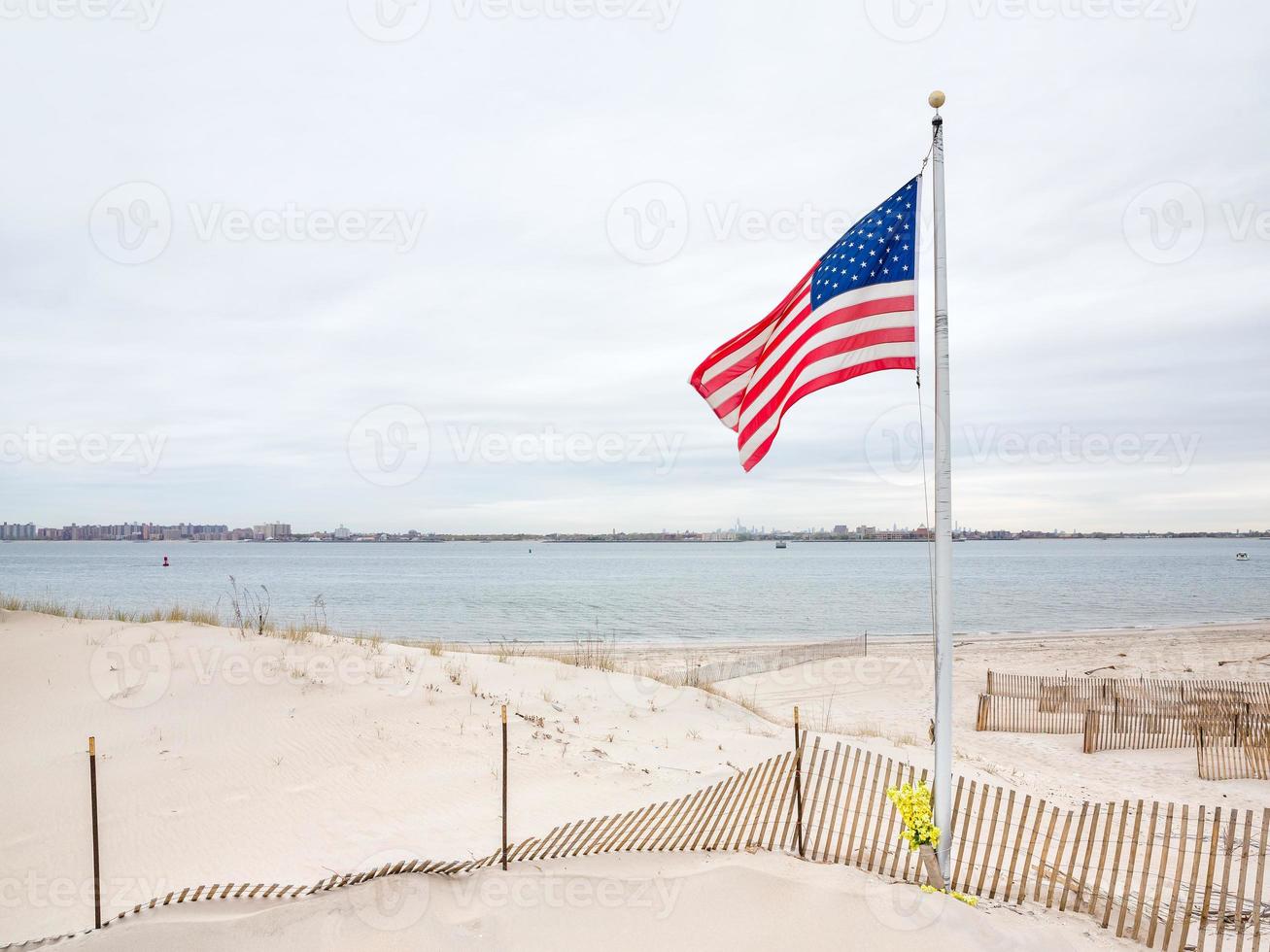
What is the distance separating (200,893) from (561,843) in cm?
309

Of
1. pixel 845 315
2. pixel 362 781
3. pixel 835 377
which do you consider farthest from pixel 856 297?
pixel 362 781

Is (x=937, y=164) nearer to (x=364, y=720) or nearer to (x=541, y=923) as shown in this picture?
Answer: (x=541, y=923)

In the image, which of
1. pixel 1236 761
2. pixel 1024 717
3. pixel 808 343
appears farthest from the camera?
pixel 1024 717

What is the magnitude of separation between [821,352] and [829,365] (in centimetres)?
15

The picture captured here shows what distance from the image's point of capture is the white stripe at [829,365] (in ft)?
20.4

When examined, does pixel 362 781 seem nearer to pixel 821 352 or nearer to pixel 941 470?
pixel 821 352

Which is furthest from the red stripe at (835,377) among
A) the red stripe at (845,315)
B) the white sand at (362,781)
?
the white sand at (362,781)

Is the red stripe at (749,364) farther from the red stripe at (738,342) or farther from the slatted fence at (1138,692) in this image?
the slatted fence at (1138,692)

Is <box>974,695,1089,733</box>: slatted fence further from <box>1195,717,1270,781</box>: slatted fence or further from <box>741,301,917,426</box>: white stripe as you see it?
<box>741,301,917,426</box>: white stripe

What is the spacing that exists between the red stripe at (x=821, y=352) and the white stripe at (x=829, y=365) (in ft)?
0.09

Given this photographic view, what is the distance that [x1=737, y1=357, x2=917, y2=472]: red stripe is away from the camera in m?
6.17

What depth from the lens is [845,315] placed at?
21.2 ft

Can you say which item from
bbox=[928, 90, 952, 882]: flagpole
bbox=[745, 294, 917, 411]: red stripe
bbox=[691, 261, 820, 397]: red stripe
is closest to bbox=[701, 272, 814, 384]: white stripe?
bbox=[691, 261, 820, 397]: red stripe

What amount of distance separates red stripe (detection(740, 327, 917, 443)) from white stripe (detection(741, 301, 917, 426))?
24 mm
